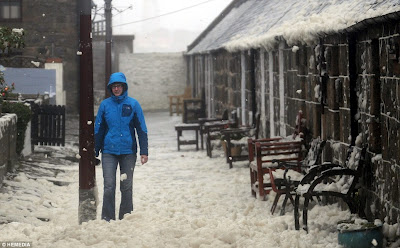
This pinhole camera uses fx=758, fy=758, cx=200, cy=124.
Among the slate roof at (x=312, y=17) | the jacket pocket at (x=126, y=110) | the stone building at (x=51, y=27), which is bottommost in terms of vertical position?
the jacket pocket at (x=126, y=110)

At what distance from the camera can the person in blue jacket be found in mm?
8633

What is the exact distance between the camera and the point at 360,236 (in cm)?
707

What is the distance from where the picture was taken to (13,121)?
504 inches

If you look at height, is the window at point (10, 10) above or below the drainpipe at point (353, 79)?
above

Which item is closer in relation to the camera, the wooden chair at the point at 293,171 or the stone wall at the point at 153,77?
the wooden chair at the point at 293,171

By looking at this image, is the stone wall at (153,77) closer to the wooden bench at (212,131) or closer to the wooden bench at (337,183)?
the wooden bench at (212,131)

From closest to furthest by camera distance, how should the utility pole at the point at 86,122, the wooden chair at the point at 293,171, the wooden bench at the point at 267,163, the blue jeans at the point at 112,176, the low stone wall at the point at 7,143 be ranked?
the utility pole at the point at 86,122 < the blue jeans at the point at 112,176 < the wooden chair at the point at 293,171 < the wooden bench at the point at 267,163 < the low stone wall at the point at 7,143

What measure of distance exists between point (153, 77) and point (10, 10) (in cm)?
1129

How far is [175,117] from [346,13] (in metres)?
23.7

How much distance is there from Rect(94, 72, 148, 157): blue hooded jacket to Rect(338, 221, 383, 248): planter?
2.74 m

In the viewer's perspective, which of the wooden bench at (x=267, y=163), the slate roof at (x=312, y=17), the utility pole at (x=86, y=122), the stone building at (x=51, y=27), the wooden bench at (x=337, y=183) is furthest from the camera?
the stone building at (x=51, y=27)

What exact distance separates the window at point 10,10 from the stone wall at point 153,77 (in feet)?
33.3

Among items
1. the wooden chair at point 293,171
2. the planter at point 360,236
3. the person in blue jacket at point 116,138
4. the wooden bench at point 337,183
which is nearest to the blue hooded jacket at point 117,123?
the person in blue jacket at point 116,138

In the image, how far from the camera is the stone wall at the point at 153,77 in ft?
124
